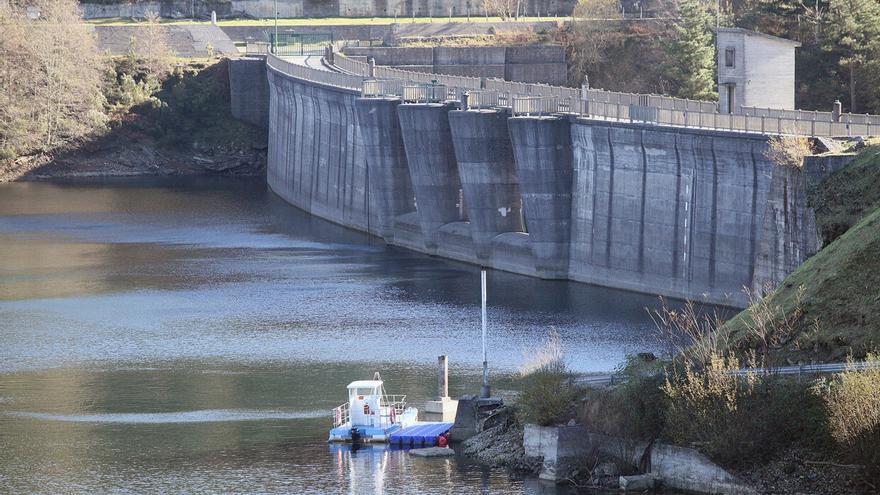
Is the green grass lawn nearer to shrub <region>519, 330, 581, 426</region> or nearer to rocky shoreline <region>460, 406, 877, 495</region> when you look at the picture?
rocky shoreline <region>460, 406, 877, 495</region>

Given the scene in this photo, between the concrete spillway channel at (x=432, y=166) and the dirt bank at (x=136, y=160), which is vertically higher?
the concrete spillway channel at (x=432, y=166)

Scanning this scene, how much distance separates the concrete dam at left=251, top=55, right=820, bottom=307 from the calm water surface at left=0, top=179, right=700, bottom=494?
2061 mm

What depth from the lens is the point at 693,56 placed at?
474 ft

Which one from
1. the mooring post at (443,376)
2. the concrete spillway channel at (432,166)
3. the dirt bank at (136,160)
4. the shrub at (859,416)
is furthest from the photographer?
the dirt bank at (136,160)

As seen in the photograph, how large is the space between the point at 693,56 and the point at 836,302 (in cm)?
8993

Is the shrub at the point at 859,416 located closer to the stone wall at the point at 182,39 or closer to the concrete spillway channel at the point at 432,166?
the concrete spillway channel at the point at 432,166

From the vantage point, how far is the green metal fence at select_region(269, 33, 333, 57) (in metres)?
166

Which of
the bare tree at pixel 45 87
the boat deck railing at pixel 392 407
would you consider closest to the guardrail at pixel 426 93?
the boat deck railing at pixel 392 407

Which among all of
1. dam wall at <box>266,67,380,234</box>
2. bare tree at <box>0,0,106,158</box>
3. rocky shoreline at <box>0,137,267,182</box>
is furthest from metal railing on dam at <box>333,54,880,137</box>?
bare tree at <box>0,0,106,158</box>

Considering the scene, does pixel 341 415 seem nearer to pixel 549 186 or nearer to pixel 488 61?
pixel 549 186

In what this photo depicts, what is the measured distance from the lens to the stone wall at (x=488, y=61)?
165m

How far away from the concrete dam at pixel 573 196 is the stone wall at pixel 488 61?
41048mm

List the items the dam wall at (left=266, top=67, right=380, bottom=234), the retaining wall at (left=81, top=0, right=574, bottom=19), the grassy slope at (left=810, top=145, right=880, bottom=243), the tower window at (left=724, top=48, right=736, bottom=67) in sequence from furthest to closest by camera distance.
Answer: the retaining wall at (left=81, top=0, right=574, bottom=19)
the dam wall at (left=266, top=67, right=380, bottom=234)
the tower window at (left=724, top=48, right=736, bottom=67)
the grassy slope at (left=810, top=145, right=880, bottom=243)

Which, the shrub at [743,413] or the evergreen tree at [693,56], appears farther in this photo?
the evergreen tree at [693,56]
